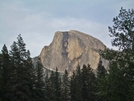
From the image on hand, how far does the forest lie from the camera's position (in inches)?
845

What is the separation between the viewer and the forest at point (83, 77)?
21469mm

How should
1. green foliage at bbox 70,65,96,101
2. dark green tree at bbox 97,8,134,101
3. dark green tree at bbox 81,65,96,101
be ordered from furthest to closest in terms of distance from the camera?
1. green foliage at bbox 70,65,96,101
2. dark green tree at bbox 81,65,96,101
3. dark green tree at bbox 97,8,134,101

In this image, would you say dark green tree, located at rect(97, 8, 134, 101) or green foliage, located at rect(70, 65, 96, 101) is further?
green foliage, located at rect(70, 65, 96, 101)

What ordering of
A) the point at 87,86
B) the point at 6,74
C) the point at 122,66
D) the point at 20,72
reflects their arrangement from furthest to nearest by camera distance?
the point at 87,86 < the point at 6,74 < the point at 20,72 < the point at 122,66

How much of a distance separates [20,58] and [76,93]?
2536 cm

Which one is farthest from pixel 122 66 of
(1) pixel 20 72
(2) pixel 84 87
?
(2) pixel 84 87

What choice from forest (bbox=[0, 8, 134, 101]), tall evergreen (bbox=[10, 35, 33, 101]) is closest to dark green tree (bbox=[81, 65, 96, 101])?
forest (bbox=[0, 8, 134, 101])

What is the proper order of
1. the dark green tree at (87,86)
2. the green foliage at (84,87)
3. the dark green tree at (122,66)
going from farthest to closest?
the green foliage at (84,87), the dark green tree at (87,86), the dark green tree at (122,66)

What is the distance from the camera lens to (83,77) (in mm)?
59062

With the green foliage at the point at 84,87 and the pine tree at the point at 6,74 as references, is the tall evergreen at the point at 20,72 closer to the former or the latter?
the pine tree at the point at 6,74

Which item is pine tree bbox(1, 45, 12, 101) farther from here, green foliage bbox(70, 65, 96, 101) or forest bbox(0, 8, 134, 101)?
green foliage bbox(70, 65, 96, 101)

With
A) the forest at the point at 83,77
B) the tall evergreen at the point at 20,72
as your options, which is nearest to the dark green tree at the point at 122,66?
the forest at the point at 83,77

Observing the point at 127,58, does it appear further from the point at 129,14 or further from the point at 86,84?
the point at 86,84

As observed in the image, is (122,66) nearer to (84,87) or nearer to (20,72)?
(20,72)
